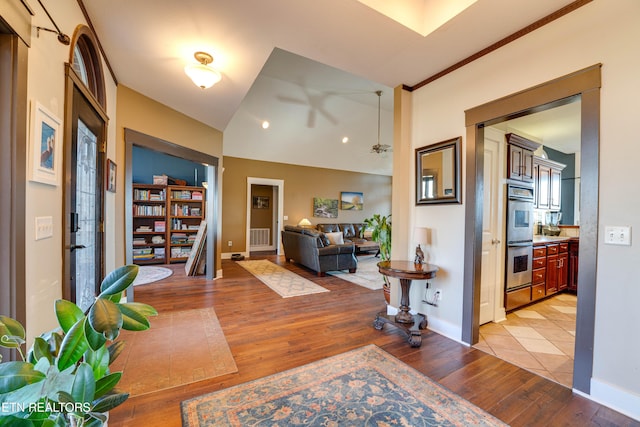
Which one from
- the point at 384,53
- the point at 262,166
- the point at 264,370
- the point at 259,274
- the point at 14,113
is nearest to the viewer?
the point at 14,113

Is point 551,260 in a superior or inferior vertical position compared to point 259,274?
superior

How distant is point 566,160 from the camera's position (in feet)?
17.5

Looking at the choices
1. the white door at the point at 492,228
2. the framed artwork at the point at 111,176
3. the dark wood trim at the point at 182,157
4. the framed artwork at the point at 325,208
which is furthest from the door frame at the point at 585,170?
the framed artwork at the point at 325,208

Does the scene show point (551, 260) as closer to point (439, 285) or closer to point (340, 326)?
point (439, 285)

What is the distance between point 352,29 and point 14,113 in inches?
84.4

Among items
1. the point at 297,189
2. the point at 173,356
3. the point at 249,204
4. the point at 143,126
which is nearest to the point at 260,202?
the point at 249,204

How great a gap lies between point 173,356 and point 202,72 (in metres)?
2.52

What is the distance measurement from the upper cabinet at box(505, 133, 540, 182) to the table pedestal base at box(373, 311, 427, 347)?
1932 millimetres

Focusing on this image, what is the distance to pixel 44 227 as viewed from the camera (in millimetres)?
1480

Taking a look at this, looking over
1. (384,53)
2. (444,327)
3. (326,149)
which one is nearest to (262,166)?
(326,149)

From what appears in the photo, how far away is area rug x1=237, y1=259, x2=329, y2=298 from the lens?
4.11 m

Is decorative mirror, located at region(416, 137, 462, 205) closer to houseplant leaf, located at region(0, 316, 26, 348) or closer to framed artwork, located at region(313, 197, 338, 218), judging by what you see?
houseplant leaf, located at region(0, 316, 26, 348)

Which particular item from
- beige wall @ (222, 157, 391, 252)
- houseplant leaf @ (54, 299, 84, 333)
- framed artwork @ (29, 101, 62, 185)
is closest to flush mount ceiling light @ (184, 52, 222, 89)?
framed artwork @ (29, 101, 62, 185)

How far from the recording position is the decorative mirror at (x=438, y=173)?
2.60 meters
